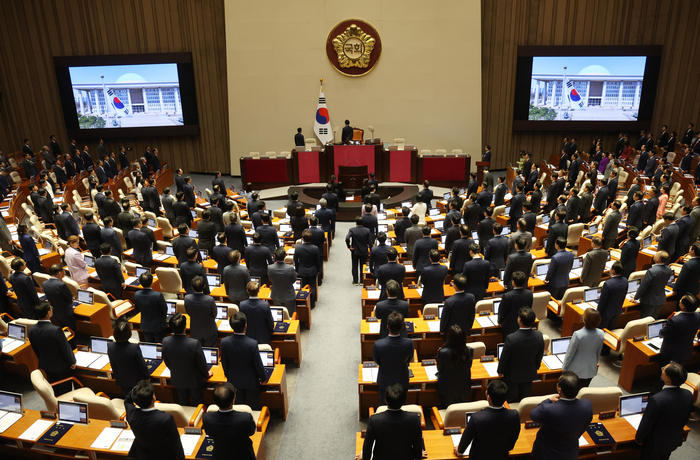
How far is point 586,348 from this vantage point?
4723mm

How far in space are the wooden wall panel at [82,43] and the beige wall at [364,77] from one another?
974 millimetres

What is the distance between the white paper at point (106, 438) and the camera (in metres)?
4.12

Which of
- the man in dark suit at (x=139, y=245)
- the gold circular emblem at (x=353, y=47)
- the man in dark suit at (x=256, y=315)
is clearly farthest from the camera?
the gold circular emblem at (x=353, y=47)

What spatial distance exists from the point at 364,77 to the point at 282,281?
11984 millimetres

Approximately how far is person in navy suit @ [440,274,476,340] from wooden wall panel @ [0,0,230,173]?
14.8 meters

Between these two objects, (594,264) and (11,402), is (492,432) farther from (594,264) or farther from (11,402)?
(11,402)

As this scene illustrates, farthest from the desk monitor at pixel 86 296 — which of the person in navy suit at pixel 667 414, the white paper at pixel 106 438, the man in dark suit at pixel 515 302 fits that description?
the person in navy suit at pixel 667 414

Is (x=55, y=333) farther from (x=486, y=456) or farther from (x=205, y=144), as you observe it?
(x=205, y=144)

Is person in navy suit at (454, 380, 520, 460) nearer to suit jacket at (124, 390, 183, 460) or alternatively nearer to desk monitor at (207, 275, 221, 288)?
suit jacket at (124, 390, 183, 460)

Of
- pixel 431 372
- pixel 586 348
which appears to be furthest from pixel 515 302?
pixel 431 372

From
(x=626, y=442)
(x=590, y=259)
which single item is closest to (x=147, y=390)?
(x=626, y=442)

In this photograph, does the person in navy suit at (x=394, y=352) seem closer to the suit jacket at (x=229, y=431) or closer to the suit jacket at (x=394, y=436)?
the suit jacket at (x=394, y=436)

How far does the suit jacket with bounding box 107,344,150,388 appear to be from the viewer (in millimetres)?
4621

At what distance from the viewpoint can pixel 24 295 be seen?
626cm
